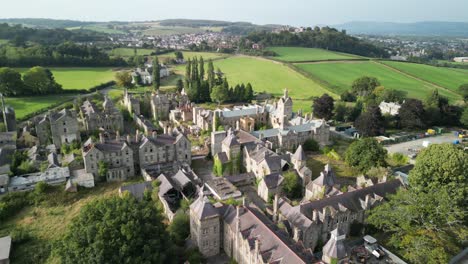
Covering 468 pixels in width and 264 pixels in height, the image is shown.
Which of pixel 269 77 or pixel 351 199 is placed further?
pixel 269 77

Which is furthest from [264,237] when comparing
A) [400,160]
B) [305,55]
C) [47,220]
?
[305,55]

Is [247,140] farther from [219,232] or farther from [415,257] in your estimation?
[415,257]

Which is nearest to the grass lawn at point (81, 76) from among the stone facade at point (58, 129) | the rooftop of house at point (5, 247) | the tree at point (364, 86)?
the stone facade at point (58, 129)

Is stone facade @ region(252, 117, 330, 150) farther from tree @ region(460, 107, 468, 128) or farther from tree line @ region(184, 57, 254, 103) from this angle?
tree @ region(460, 107, 468, 128)

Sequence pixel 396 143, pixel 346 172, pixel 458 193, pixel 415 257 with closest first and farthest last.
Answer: pixel 415 257 → pixel 458 193 → pixel 346 172 → pixel 396 143

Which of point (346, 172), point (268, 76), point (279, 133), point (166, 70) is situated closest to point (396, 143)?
point (346, 172)

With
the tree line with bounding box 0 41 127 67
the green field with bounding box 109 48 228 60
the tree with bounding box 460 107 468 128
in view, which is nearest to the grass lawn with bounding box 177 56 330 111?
the green field with bounding box 109 48 228 60

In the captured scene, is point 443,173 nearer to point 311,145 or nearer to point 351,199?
point 351,199
